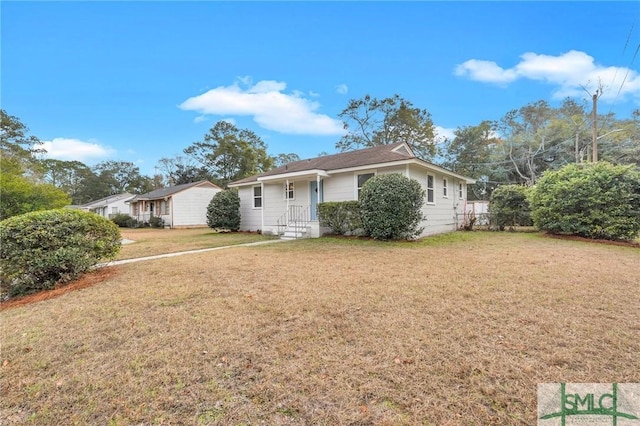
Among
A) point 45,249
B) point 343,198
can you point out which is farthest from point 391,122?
point 45,249

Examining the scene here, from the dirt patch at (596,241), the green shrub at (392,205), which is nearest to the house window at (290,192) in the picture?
the green shrub at (392,205)

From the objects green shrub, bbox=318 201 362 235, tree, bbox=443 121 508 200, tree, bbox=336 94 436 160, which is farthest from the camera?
tree, bbox=443 121 508 200

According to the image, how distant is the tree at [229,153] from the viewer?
36375 millimetres

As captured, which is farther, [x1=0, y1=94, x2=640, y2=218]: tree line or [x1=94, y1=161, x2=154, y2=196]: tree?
[x1=94, y1=161, x2=154, y2=196]: tree

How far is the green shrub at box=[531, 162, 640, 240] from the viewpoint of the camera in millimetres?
10266

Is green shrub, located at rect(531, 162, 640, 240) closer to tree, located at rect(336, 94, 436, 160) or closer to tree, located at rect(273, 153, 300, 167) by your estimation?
tree, located at rect(336, 94, 436, 160)

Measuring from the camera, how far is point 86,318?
370 cm

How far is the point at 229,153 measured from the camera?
3656 cm

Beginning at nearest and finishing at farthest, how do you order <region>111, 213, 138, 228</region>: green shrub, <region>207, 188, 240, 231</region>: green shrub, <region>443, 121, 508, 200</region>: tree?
<region>207, 188, 240, 231</region>: green shrub
<region>111, 213, 138, 228</region>: green shrub
<region>443, 121, 508, 200</region>: tree

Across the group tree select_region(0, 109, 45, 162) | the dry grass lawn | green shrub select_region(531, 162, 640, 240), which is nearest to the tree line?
tree select_region(0, 109, 45, 162)

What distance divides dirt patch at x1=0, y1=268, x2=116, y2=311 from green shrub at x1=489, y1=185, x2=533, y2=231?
16666mm

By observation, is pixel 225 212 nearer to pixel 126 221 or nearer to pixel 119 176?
pixel 126 221

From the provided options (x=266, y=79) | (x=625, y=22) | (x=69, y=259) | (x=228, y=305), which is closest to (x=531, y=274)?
(x=228, y=305)

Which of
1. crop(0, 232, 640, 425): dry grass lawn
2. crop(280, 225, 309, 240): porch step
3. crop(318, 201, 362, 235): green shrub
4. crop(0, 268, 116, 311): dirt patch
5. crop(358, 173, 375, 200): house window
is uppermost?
crop(358, 173, 375, 200): house window
